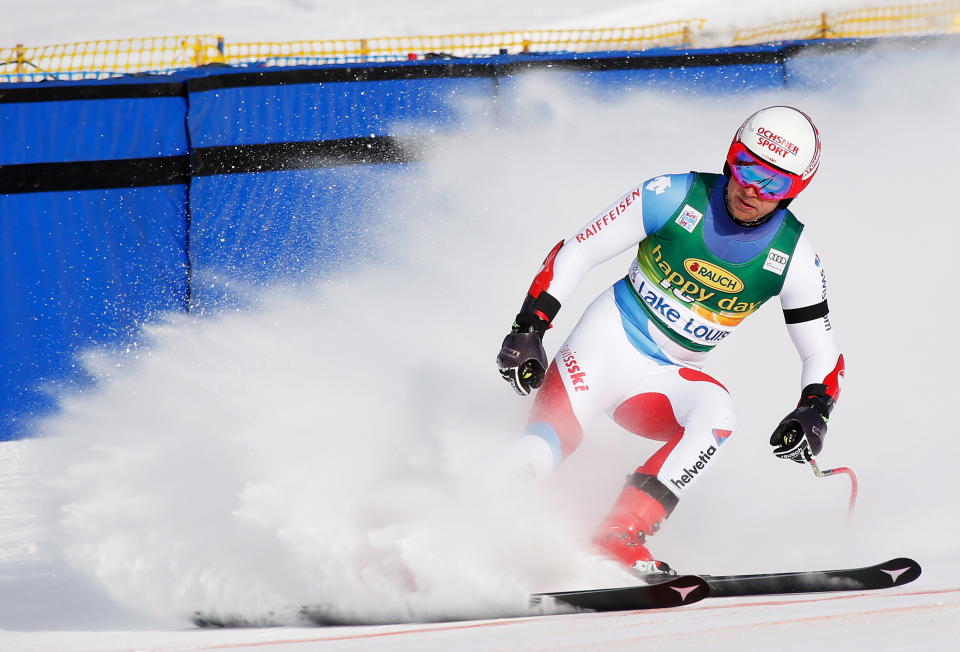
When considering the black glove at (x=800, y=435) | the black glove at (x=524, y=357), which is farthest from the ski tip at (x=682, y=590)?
the black glove at (x=524, y=357)

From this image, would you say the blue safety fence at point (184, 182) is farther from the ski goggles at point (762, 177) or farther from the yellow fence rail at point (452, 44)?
the yellow fence rail at point (452, 44)

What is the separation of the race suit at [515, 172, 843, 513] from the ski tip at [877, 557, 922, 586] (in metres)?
0.67

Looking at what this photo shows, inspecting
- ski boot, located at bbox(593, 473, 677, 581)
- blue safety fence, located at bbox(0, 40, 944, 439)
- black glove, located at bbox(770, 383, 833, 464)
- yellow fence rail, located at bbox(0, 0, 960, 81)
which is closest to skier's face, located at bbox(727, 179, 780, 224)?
black glove, located at bbox(770, 383, 833, 464)

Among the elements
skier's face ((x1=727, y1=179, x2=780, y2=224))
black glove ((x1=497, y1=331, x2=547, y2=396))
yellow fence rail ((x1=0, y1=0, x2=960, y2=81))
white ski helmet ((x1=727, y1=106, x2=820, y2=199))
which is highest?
yellow fence rail ((x1=0, y1=0, x2=960, y2=81))

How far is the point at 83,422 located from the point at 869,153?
17.3ft

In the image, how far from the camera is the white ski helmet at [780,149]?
12.0 ft

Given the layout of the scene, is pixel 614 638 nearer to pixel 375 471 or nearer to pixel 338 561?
pixel 338 561

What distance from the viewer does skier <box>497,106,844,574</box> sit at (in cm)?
372

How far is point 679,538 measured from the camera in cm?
452

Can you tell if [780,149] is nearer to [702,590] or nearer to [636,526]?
[636,526]

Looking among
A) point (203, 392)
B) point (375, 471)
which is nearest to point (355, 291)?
point (203, 392)

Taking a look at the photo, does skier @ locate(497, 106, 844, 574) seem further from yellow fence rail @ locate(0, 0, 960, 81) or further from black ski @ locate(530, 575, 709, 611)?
yellow fence rail @ locate(0, 0, 960, 81)

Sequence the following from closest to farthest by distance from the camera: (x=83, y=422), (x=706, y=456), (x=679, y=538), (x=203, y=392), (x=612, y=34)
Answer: (x=706, y=456)
(x=679, y=538)
(x=203, y=392)
(x=83, y=422)
(x=612, y=34)

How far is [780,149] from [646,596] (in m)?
1.63
